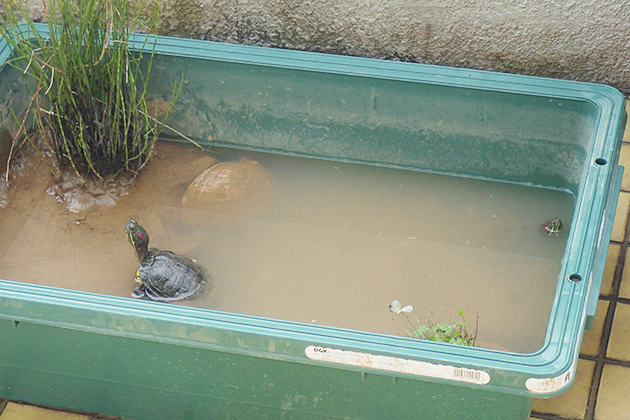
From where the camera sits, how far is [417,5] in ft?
7.98

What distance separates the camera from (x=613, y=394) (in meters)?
1.85

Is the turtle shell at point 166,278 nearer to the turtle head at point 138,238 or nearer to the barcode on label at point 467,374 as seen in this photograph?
the turtle head at point 138,238

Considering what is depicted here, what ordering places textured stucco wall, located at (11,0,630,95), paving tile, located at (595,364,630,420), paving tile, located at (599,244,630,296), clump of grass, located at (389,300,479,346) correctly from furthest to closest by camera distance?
textured stucco wall, located at (11,0,630,95) → paving tile, located at (599,244,630,296) → paving tile, located at (595,364,630,420) → clump of grass, located at (389,300,479,346)

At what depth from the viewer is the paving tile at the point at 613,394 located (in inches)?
71.3

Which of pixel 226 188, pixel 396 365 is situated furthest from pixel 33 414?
pixel 396 365

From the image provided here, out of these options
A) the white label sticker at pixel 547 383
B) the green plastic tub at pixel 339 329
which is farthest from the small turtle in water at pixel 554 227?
the white label sticker at pixel 547 383

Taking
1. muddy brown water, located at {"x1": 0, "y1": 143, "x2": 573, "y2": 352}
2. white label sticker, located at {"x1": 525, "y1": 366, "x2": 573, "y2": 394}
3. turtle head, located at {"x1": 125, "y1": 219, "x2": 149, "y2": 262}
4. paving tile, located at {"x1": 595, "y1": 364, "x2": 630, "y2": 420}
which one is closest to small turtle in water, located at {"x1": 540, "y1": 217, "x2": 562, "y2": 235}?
muddy brown water, located at {"x1": 0, "y1": 143, "x2": 573, "y2": 352}

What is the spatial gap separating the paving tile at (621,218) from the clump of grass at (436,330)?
0.69 m

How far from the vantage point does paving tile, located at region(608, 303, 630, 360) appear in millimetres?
1931

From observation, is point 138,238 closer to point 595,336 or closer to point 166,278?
point 166,278

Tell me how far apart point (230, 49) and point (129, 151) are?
19.1 inches

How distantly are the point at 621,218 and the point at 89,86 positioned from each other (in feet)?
5.87

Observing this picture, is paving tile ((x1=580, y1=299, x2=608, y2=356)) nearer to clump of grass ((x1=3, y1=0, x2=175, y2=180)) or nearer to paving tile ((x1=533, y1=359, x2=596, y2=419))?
paving tile ((x1=533, y1=359, x2=596, y2=419))

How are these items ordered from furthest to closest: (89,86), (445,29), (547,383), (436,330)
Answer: (445,29) → (89,86) → (436,330) → (547,383)
